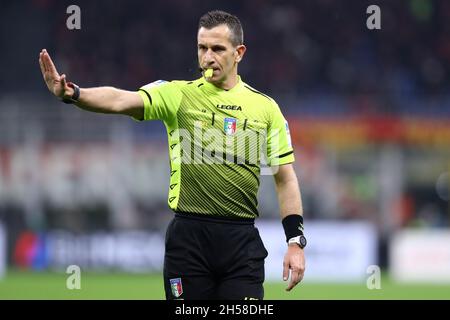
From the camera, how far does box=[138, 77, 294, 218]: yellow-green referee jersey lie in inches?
229

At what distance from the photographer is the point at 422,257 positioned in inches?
702

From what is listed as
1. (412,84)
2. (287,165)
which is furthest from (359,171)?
(287,165)

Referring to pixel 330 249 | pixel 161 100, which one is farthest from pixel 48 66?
pixel 330 249

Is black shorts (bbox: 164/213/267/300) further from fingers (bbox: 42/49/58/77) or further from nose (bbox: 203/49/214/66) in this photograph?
fingers (bbox: 42/49/58/77)

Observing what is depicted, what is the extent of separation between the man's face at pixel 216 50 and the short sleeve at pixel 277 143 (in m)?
0.42

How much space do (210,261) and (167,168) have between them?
44.2ft

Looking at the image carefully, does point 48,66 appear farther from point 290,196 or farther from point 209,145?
point 290,196

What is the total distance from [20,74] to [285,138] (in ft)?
53.2

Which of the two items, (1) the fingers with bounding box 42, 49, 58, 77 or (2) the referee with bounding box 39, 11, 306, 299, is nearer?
(1) the fingers with bounding box 42, 49, 58, 77

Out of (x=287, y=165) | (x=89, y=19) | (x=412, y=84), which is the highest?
(x=89, y=19)

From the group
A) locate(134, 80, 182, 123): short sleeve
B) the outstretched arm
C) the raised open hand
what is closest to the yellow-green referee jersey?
locate(134, 80, 182, 123): short sleeve
